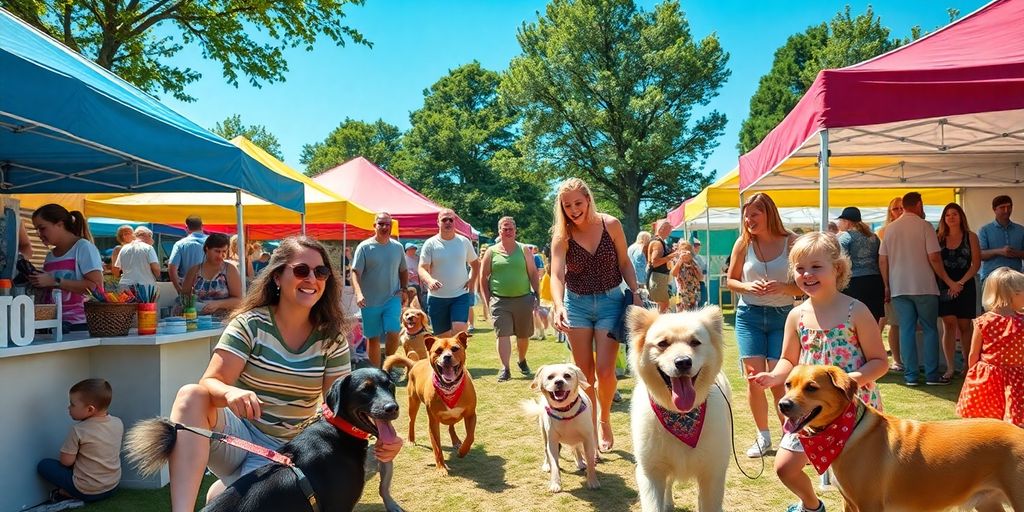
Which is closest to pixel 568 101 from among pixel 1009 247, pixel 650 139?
pixel 650 139

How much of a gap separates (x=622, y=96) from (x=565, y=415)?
34.9 meters

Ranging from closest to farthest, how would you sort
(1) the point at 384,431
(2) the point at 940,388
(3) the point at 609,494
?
(1) the point at 384,431 → (3) the point at 609,494 → (2) the point at 940,388

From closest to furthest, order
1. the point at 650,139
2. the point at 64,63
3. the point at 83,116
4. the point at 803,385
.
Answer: the point at 803,385
the point at 83,116
the point at 64,63
the point at 650,139

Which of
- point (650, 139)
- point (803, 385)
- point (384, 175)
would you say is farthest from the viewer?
point (650, 139)

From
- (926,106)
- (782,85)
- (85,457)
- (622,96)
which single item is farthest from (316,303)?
(782,85)

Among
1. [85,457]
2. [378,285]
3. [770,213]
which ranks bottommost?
[85,457]

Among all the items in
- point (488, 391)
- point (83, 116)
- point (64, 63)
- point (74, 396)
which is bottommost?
point (488, 391)

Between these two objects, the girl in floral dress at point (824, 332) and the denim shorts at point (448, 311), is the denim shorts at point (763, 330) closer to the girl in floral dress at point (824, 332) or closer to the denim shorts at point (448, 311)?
the girl in floral dress at point (824, 332)

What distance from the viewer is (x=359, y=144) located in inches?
2506

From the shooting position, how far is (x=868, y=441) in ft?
9.35

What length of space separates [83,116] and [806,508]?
15.2ft

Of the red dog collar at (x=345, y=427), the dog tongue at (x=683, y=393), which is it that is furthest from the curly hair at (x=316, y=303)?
the dog tongue at (x=683, y=393)

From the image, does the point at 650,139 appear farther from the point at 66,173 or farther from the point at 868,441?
the point at 868,441

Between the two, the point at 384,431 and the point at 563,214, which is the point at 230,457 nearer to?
the point at 384,431
